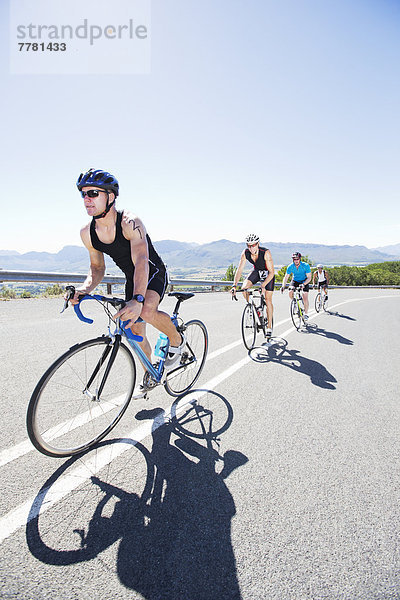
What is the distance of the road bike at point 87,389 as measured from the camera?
2338mm

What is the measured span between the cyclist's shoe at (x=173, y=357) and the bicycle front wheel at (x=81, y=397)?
0.57 m

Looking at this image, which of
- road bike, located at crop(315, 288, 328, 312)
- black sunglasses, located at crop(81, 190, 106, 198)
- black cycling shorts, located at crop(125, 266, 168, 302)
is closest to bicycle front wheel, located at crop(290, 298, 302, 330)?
road bike, located at crop(315, 288, 328, 312)

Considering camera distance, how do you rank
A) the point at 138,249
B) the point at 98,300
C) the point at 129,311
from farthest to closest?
the point at 138,249, the point at 98,300, the point at 129,311

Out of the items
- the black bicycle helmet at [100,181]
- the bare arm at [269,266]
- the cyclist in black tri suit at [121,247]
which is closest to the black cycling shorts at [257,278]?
the bare arm at [269,266]

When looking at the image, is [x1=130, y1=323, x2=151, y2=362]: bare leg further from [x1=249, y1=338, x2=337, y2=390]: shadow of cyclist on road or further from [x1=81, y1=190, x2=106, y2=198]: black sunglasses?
[x1=249, y1=338, x2=337, y2=390]: shadow of cyclist on road

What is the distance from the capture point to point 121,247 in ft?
9.81

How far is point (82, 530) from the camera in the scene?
1815 millimetres

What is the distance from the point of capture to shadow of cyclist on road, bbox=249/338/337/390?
15.4 feet

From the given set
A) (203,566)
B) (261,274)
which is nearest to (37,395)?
(203,566)

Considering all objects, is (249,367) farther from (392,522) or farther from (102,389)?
(392,522)

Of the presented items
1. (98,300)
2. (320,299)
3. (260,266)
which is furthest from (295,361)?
(320,299)

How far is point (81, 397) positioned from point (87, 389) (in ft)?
0.84

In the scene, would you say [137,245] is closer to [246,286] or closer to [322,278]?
[246,286]

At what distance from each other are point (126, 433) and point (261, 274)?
4.85 metres
